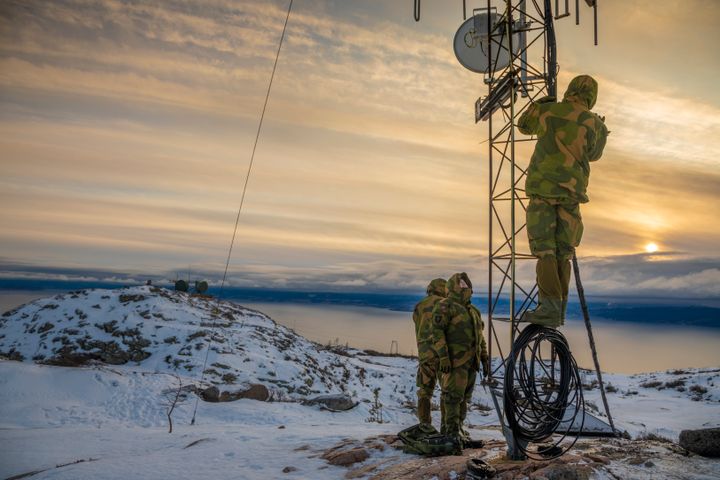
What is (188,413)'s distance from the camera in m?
13.3

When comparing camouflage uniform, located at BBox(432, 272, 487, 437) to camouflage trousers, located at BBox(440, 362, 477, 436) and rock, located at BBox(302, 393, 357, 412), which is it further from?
rock, located at BBox(302, 393, 357, 412)

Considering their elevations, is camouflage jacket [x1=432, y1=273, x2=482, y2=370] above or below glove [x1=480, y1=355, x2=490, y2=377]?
above

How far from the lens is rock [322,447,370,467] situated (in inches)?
266

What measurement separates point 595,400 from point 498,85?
50.7 ft

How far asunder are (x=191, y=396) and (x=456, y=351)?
1035 cm

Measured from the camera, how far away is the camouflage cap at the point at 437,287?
8375mm

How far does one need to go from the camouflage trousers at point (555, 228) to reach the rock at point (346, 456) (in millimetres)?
3763

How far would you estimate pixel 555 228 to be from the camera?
579 centimetres

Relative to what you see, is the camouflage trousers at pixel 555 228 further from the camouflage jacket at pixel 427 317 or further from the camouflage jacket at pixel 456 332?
the camouflage jacket at pixel 427 317

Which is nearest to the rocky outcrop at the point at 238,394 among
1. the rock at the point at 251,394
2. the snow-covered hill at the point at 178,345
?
the rock at the point at 251,394

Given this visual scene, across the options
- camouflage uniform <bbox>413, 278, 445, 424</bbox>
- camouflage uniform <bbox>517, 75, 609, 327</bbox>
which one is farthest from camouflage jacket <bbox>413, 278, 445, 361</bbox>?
camouflage uniform <bbox>517, 75, 609, 327</bbox>

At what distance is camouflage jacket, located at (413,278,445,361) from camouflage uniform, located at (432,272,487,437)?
248mm

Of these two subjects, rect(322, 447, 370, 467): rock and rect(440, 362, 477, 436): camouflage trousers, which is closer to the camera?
rect(322, 447, 370, 467): rock

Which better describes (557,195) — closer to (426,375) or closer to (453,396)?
(453,396)
